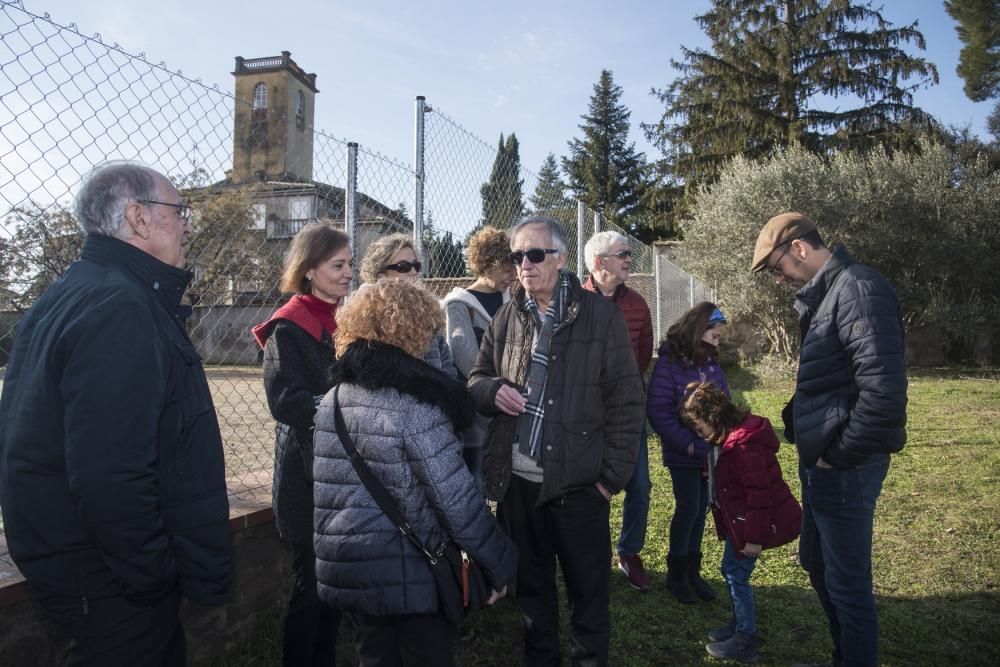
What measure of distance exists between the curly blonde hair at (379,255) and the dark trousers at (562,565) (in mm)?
1122

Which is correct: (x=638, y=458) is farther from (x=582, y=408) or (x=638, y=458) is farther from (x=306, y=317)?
(x=306, y=317)

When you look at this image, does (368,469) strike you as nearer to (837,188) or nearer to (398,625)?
(398,625)

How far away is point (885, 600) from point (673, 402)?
165cm

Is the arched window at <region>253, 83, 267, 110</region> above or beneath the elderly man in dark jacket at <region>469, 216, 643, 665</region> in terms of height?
above

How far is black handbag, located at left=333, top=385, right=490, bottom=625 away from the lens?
6.36 feet

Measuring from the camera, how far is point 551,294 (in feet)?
9.20

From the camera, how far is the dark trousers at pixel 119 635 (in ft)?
5.22

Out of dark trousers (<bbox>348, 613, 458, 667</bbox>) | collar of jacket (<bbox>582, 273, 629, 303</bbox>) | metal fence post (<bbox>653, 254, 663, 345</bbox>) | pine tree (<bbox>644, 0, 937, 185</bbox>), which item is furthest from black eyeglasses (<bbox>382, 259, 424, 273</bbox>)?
pine tree (<bbox>644, 0, 937, 185</bbox>)

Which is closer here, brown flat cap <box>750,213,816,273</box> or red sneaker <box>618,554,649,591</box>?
brown flat cap <box>750,213,816,273</box>

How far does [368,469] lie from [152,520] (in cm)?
60

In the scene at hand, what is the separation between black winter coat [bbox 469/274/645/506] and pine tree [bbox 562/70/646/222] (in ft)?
122

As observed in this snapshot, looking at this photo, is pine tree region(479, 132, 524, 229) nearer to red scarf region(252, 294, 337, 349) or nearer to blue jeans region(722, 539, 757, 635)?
red scarf region(252, 294, 337, 349)

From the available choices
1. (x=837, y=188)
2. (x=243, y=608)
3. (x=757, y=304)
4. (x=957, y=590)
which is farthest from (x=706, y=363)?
(x=837, y=188)

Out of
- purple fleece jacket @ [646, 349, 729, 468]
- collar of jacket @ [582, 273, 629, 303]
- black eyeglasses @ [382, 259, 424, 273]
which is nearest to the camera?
black eyeglasses @ [382, 259, 424, 273]
